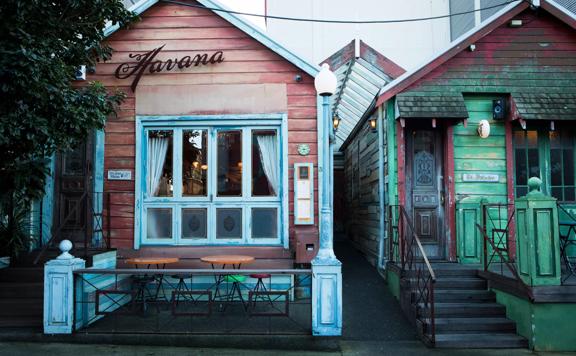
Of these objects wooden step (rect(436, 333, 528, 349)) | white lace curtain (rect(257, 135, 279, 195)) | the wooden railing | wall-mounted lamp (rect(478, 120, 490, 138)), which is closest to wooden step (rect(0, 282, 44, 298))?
white lace curtain (rect(257, 135, 279, 195))

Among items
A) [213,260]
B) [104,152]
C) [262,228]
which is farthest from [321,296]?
[104,152]

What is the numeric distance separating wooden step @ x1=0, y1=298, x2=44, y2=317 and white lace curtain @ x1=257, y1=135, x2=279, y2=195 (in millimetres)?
3961

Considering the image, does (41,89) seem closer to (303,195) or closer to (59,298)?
(59,298)

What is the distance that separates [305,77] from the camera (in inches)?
319

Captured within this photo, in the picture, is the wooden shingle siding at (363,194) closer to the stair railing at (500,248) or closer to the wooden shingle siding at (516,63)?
the wooden shingle siding at (516,63)

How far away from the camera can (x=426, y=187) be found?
8.55 m

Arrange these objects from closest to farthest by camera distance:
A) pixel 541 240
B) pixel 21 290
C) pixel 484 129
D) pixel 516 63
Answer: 1. pixel 541 240
2. pixel 21 290
3. pixel 484 129
4. pixel 516 63

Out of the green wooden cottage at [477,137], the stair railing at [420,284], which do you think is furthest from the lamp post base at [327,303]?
the green wooden cottage at [477,137]

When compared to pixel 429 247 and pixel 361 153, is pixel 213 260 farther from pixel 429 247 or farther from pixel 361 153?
pixel 361 153

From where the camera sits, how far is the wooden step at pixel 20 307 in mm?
6617

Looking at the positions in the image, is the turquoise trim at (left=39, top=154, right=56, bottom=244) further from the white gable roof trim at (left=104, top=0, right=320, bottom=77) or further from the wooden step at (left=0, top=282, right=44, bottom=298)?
the white gable roof trim at (left=104, top=0, right=320, bottom=77)

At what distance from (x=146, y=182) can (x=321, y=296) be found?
3.96 m

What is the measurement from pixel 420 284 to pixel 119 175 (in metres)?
5.31

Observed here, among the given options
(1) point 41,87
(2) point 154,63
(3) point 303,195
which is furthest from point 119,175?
(3) point 303,195
